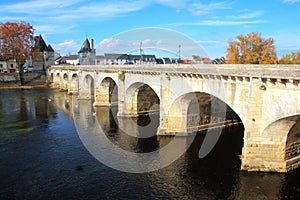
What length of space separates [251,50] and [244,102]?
1517 inches

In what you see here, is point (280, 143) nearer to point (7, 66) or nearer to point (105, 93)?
point (105, 93)

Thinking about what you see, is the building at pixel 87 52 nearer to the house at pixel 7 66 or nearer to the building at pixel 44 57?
the building at pixel 44 57

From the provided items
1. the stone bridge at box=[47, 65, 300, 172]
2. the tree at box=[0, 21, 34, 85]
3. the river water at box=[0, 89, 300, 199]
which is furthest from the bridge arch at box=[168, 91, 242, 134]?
the tree at box=[0, 21, 34, 85]

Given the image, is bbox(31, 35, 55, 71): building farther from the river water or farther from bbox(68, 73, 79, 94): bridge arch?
the river water

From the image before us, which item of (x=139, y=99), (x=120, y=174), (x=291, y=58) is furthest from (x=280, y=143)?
(x=291, y=58)

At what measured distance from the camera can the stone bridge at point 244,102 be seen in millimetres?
17541

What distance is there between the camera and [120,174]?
67.7 ft

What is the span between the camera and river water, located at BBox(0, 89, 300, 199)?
17.7 metres

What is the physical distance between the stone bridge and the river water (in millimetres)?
1694

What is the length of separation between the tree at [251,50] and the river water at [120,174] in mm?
24610

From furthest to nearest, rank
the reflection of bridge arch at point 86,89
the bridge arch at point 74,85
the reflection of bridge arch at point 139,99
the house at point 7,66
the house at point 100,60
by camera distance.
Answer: the house at point 100,60
the house at point 7,66
the bridge arch at point 74,85
the reflection of bridge arch at point 86,89
the reflection of bridge arch at point 139,99

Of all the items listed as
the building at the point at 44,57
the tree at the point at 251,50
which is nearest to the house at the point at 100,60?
the building at the point at 44,57

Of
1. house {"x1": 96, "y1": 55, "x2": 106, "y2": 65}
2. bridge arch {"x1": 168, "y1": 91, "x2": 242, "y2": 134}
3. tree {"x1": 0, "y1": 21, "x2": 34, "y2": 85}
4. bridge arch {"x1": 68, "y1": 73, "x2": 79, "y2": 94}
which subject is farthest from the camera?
house {"x1": 96, "y1": 55, "x2": 106, "y2": 65}

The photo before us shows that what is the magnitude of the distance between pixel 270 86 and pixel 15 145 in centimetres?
2560
